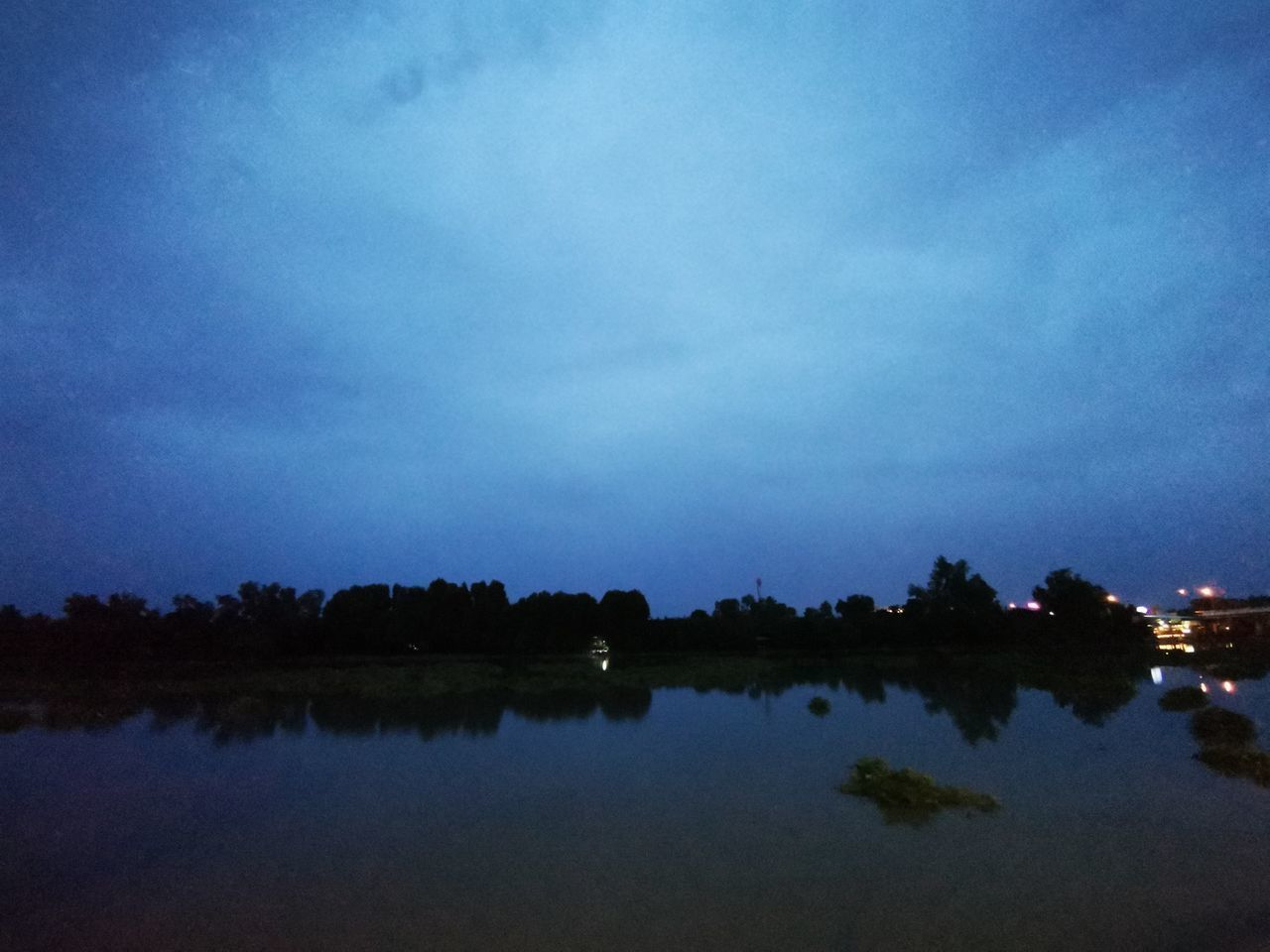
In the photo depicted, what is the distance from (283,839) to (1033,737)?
16595 mm

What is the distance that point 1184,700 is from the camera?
22297 millimetres

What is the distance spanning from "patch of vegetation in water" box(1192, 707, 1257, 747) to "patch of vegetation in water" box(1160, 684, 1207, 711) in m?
3.95

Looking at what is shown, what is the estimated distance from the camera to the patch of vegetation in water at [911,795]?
37.8 feet

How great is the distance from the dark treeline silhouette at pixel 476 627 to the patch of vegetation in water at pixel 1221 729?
3558 cm

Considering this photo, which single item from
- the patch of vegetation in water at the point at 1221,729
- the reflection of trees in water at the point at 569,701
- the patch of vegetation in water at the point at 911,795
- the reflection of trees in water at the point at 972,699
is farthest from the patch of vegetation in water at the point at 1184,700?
the patch of vegetation in water at the point at 911,795

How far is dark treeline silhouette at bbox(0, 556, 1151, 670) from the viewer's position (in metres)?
46.7

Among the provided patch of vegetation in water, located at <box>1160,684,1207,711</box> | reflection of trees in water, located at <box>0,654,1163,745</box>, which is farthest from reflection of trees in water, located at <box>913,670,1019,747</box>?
patch of vegetation in water, located at <box>1160,684,1207,711</box>

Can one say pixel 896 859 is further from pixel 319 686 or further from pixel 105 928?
pixel 319 686

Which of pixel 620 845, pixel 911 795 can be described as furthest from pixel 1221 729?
pixel 620 845

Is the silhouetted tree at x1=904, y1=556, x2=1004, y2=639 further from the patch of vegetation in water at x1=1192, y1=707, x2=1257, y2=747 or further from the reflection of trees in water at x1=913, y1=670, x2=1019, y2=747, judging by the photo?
the patch of vegetation in water at x1=1192, y1=707, x2=1257, y2=747

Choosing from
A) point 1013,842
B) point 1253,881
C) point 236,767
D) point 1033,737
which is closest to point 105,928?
point 236,767

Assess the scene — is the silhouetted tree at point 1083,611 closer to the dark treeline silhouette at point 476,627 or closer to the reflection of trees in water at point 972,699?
the dark treeline silhouette at point 476,627

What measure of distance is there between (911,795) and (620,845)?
496 centimetres

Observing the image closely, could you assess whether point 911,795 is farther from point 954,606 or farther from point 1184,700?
point 954,606
